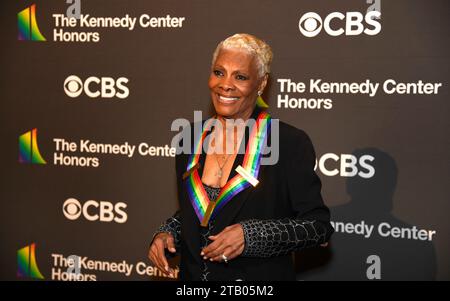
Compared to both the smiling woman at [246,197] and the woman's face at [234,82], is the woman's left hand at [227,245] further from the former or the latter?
the woman's face at [234,82]

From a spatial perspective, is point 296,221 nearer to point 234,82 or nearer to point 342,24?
point 234,82

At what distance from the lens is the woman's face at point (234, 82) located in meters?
1.87

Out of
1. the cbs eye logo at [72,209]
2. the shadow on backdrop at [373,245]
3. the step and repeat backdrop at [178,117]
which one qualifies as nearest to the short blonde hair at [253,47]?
the step and repeat backdrop at [178,117]

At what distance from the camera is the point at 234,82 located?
188 cm

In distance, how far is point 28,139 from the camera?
10.8 ft

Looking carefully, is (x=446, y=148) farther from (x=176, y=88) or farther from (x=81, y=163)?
(x=81, y=163)

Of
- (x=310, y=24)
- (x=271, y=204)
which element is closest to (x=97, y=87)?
(x=310, y=24)

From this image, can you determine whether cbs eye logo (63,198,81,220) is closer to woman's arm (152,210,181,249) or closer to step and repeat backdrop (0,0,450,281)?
step and repeat backdrop (0,0,450,281)

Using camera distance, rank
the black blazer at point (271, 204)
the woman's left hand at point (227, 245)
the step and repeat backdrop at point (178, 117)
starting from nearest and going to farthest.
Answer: the woman's left hand at point (227, 245) < the black blazer at point (271, 204) < the step and repeat backdrop at point (178, 117)

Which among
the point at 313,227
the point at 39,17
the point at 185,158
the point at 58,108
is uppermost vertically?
the point at 39,17

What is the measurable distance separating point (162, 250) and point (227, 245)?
33 cm

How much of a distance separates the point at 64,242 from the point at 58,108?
0.95 meters

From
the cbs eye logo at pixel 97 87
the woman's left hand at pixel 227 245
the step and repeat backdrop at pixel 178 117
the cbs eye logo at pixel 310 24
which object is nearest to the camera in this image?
the woman's left hand at pixel 227 245

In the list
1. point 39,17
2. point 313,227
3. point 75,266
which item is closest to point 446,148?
point 313,227
